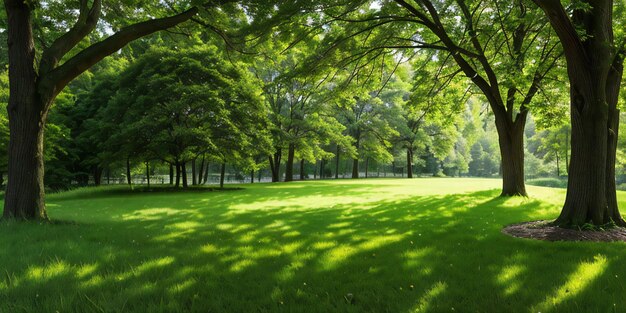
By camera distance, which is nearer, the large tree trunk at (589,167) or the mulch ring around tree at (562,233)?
the mulch ring around tree at (562,233)

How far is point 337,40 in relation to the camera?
11.2 m

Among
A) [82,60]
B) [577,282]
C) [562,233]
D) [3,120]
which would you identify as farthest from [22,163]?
[3,120]

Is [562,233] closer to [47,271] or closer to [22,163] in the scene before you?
[47,271]

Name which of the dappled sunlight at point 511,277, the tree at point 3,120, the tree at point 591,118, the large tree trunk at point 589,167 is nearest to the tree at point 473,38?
the tree at point 591,118

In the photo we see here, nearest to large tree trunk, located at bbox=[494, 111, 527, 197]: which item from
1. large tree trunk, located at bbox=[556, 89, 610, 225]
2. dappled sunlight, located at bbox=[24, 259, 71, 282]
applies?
large tree trunk, located at bbox=[556, 89, 610, 225]

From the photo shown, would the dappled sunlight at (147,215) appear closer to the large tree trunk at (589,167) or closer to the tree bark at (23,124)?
the tree bark at (23,124)

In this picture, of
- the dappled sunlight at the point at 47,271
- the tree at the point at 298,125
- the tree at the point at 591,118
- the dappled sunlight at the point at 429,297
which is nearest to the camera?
the dappled sunlight at the point at 429,297

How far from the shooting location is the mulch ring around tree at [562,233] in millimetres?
6361

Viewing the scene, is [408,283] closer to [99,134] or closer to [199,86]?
[199,86]

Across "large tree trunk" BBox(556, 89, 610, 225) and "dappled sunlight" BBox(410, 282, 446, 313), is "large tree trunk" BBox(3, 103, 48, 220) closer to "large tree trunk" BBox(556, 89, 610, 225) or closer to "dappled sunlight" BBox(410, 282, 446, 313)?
"dappled sunlight" BBox(410, 282, 446, 313)

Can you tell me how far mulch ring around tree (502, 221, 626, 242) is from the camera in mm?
6361

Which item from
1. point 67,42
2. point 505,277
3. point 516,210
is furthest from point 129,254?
point 516,210

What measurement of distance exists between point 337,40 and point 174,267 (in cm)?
844

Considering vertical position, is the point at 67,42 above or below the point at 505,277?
above
